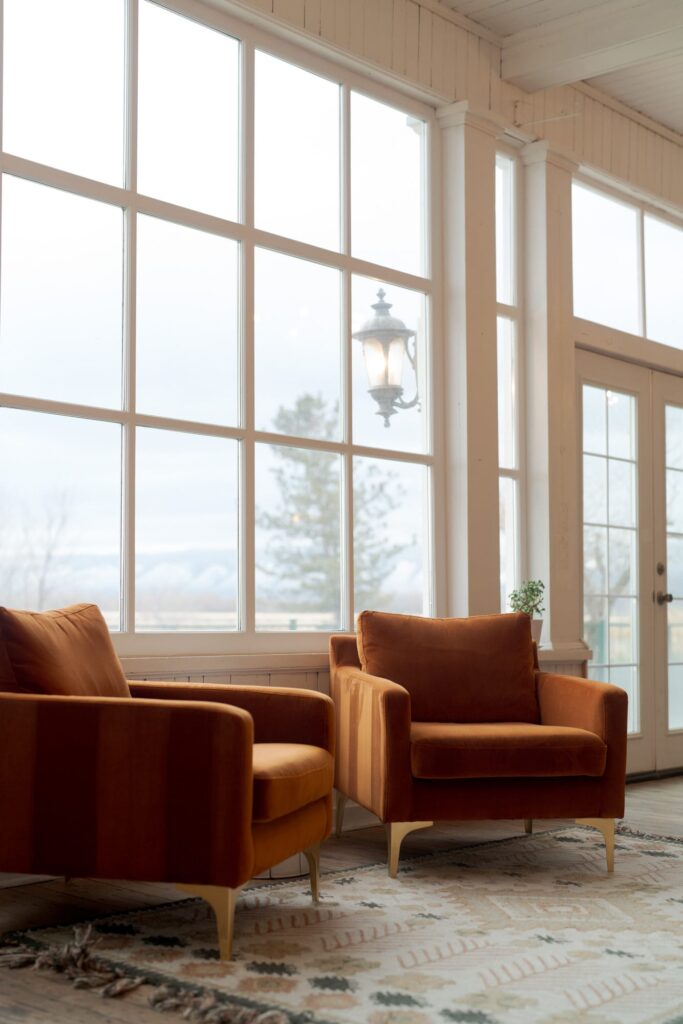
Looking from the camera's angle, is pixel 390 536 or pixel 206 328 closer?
pixel 206 328

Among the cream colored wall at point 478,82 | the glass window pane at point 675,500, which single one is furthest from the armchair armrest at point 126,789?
the glass window pane at point 675,500

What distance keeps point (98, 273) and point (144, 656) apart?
1.21m

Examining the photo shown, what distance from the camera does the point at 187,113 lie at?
409 cm

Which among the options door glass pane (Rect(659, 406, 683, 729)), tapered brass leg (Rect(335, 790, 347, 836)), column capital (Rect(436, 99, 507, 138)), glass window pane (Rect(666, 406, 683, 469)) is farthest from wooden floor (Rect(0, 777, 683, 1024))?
column capital (Rect(436, 99, 507, 138))

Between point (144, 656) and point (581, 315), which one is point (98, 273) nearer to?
point (144, 656)

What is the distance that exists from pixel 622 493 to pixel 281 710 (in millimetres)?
3124

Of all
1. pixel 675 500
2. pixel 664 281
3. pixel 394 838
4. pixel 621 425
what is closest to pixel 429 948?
pixel 394 838

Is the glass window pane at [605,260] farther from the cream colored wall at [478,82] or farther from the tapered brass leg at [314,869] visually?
the tapered brass leg at [314,869]

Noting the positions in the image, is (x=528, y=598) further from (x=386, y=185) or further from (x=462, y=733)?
(x=386, y=185)

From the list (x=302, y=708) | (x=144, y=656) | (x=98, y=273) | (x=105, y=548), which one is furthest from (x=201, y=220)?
(x=302, y=708)

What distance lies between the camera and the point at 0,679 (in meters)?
2.81

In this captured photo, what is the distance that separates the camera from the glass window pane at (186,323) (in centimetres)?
390

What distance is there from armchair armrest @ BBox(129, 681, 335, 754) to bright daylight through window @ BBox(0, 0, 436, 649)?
618 mm

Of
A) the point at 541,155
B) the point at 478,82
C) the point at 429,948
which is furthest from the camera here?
the point at 541,155
